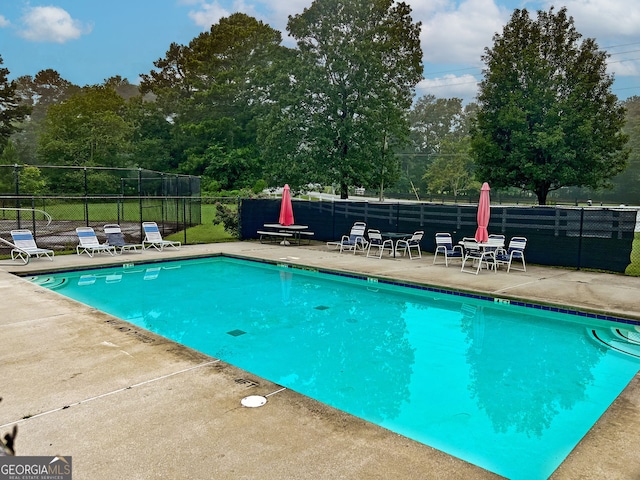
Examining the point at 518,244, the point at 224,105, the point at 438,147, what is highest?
the point at 224,105

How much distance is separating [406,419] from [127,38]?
171515 millimetres

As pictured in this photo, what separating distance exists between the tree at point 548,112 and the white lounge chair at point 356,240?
1003 cm

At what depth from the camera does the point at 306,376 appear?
5.24 metres

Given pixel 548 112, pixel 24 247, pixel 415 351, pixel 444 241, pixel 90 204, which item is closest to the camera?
pixel 415 351

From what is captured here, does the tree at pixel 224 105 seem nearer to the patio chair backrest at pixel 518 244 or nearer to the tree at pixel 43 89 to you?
the patio chair backrest at pixel 518 244

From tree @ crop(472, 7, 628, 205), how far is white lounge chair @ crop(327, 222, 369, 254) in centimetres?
1003

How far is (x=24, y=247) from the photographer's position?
11141 mm

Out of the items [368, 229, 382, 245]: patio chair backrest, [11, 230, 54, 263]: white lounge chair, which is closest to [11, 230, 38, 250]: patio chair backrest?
[11, 230, 54, 263]: white lounge chair

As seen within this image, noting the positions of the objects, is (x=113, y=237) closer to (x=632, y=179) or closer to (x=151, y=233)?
(x=151, y=233)

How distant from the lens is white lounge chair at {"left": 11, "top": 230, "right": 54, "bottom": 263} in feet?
35.8

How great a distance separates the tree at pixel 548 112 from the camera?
778 inches

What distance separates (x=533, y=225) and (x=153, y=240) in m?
10.1

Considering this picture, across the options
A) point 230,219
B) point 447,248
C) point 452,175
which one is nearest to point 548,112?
point 447,248

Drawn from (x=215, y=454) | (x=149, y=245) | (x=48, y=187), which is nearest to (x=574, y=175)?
A: (x=149, y=245)
